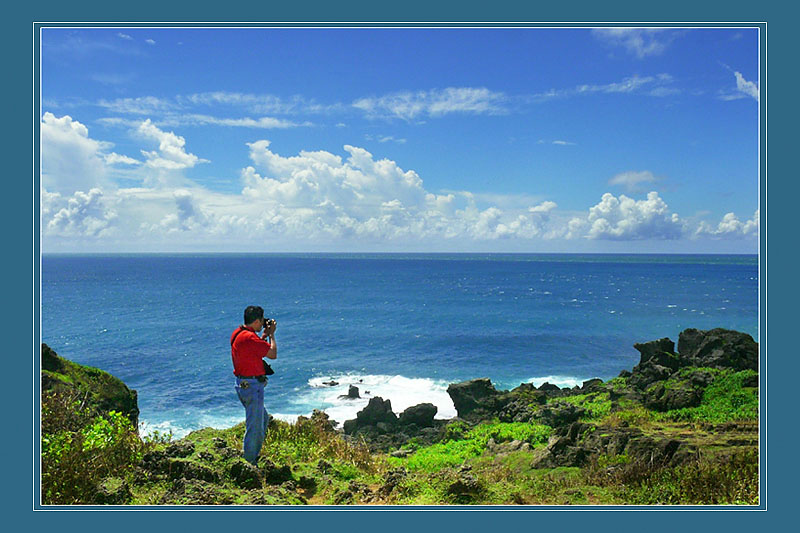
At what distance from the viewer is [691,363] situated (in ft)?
53.3

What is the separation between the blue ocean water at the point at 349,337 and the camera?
2186cm

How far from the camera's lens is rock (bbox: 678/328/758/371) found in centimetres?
1365

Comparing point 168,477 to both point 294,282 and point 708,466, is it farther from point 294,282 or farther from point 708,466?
point 294,282

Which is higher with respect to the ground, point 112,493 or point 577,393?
point 112,493

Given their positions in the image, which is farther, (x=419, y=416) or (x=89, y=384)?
(x=419, y=416)

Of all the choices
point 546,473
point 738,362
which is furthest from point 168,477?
point 738,362

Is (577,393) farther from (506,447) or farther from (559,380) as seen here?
(506,447)

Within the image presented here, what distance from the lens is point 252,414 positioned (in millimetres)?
6309

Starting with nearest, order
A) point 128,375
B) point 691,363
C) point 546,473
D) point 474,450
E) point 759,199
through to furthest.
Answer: point 759,199 → point 546,473 → point 474,450 → point 691,363 → point 128,375

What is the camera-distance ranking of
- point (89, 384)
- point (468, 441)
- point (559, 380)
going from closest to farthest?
point (89, 384)
point (468, 441)
point (559, 380)

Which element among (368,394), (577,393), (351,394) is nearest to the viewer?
(577,393)

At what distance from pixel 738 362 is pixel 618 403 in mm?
3201

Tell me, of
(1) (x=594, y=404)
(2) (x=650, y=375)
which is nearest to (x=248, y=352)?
(1) (x=594, y=404)

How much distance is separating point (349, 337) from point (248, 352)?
26.7 meters
